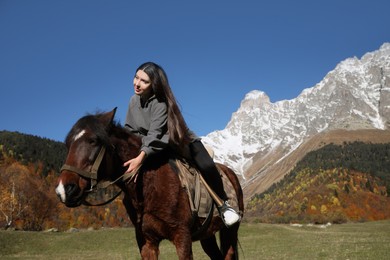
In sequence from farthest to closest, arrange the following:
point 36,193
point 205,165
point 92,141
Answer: point 36,193 → point 205,165 → point 92,141

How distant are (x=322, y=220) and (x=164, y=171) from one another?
10424cm

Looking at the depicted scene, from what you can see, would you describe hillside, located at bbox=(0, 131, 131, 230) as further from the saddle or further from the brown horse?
the brown horse

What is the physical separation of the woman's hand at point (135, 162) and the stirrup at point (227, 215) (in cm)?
179

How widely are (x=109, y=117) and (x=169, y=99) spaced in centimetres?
99

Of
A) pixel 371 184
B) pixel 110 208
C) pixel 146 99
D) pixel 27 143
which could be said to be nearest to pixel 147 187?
pixel 146 99

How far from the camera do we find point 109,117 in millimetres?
5055

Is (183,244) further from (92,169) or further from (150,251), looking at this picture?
(92,169)

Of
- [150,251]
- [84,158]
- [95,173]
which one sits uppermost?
[84,158]

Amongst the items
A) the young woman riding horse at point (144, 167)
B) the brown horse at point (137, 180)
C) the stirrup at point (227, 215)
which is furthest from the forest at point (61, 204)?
the brown horse at point (137, 180)

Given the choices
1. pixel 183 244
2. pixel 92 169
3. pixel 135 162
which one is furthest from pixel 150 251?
pixel 92 169

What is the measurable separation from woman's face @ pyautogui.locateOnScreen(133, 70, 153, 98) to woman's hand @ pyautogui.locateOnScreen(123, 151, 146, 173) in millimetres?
1077

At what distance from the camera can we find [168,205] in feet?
17.0

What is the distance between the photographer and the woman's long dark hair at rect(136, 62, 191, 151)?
5491 millimetres

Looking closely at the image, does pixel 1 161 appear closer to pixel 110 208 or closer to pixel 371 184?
pixel 110 208
